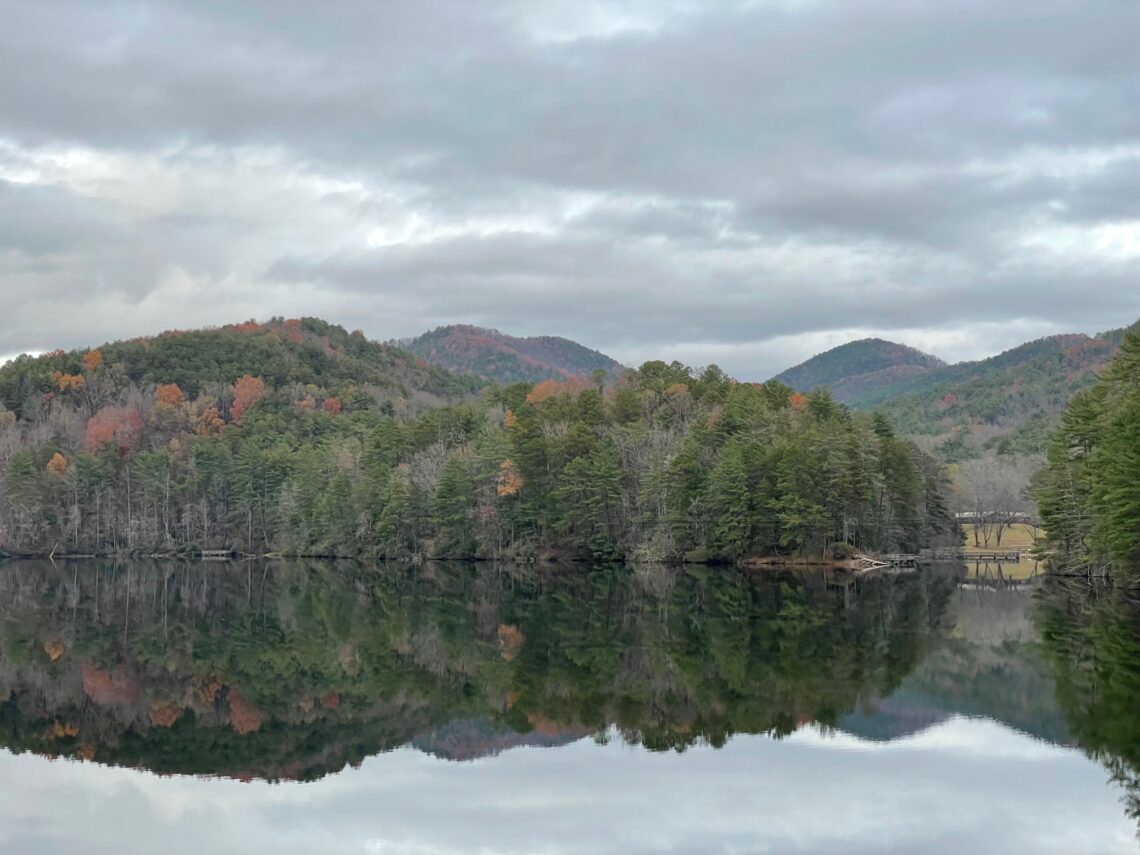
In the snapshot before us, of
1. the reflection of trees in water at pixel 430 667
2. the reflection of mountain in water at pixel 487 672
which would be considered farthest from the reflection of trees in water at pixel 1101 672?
the reflection of trees in water at pixel 430 667

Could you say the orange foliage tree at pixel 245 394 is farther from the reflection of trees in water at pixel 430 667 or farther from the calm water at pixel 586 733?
the calm water at pixel 586 733

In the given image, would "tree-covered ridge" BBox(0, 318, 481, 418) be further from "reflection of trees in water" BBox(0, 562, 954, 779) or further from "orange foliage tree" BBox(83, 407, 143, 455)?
"reflection of trees in water" BBox(0, 562, 954, 779)

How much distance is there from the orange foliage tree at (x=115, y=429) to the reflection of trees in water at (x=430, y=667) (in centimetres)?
7542

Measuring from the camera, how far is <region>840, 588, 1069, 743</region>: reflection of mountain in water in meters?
24.1

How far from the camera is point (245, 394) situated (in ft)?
488

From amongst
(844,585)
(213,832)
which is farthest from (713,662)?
(844,585)

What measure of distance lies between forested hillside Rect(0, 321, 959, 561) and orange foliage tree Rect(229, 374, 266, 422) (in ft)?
0.97

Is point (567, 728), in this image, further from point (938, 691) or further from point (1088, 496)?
point (1088, 496)

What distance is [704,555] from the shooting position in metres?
84.4

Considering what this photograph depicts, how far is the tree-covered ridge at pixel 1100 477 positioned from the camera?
48.0 m

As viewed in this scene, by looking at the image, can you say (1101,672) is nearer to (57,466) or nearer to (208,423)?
(57,466)

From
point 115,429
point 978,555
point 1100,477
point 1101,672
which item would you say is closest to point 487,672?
point 1101,672

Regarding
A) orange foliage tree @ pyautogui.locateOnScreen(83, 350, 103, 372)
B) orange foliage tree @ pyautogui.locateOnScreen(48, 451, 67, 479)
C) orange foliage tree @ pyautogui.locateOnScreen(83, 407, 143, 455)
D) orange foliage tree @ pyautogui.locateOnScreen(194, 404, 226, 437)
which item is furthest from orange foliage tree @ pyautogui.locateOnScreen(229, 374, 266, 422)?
orange foliage tree @ pyautogui.locateOnScreen(83, 350, 103, 372)

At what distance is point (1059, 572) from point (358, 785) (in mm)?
56896
